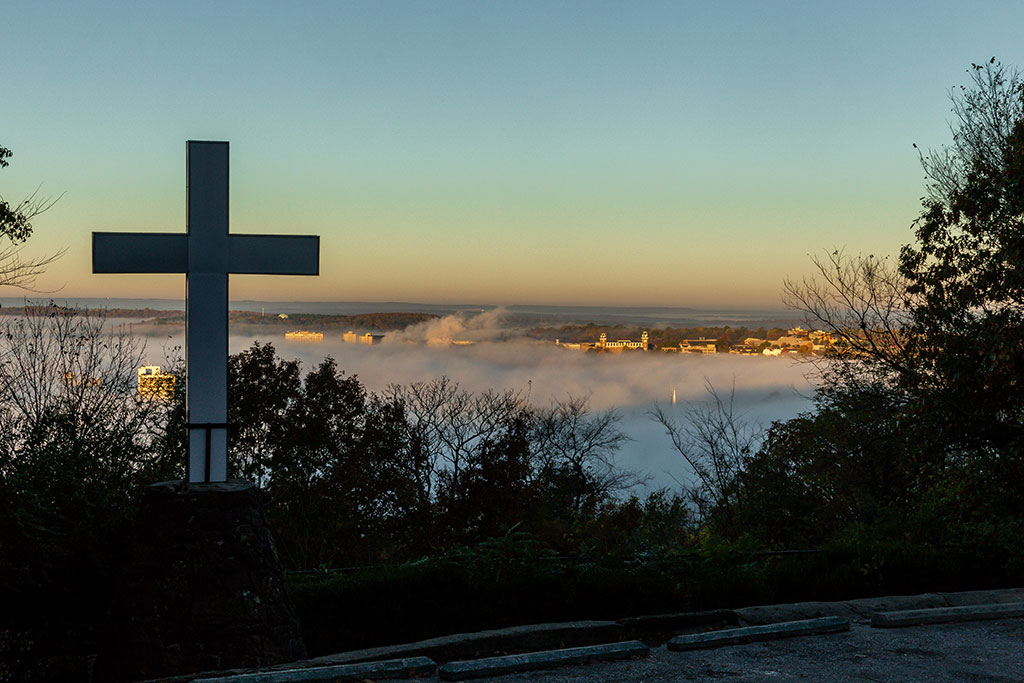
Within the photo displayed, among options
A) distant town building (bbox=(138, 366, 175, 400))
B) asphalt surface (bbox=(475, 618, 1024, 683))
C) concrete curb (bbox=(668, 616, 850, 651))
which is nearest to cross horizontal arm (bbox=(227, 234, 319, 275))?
asphalt surface (bbox=(475, 618, 1024, 683))

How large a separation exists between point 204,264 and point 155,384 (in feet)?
58.9

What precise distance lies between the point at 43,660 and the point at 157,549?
3520mm

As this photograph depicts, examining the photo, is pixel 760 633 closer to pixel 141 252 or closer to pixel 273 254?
pixel 273 254

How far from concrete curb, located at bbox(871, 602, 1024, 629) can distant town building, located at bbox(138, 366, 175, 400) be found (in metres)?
19.2

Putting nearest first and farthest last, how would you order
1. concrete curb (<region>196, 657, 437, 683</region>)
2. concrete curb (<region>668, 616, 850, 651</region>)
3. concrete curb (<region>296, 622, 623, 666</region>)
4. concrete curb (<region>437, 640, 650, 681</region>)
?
concrete curb (<region>196, 657, 437, 683</region>) < concrete curb (<region>437, 640, 650, 681</region>) < concrete curb (<region>296, 622, 623, 666</region>) < concrete curb (<region>668, 616, 850, 651</region>)

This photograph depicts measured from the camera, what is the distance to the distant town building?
894 inches

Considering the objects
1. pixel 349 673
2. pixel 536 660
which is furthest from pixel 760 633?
pixel 349 673

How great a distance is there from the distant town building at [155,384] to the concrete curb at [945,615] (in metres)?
19.2

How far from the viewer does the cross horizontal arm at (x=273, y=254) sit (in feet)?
23.1

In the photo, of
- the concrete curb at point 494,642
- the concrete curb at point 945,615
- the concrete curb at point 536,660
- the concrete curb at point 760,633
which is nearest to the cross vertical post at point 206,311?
the concrete curb at point 494,642

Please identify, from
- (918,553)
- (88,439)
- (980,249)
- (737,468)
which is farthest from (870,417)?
(88,439)

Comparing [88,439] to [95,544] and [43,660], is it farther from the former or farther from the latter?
[43,660]

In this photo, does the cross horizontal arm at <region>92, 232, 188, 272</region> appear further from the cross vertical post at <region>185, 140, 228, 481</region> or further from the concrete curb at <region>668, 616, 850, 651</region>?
the concrete curb at <region>668, 616, 850, 651</region>

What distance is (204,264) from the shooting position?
6.96 m
